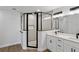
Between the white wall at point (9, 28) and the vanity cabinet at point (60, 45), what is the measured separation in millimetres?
2159

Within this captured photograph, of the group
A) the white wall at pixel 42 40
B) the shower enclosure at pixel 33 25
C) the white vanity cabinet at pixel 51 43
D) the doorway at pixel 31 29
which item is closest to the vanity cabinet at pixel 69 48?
the white vanity cabinet at pixel 51 43

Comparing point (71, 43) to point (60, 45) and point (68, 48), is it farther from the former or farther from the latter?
point (60, 45)

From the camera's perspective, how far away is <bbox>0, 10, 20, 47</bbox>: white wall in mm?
4824

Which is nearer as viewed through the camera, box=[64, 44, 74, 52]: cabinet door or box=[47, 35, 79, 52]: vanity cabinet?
box=[47, 35, 79, 52]: vanity cabinet

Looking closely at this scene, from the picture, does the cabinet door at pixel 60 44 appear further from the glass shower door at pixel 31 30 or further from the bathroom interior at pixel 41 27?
the glass shower door at pixel 31 30

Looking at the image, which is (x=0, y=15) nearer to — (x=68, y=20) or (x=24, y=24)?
(x=24, y=24)

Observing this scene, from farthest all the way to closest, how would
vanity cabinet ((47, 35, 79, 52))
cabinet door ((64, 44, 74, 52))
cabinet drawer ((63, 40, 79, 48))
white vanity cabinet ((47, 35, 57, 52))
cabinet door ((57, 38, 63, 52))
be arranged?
white vanity cabinet ((47, 35, 57, 52))
cabinet door ((57, 38, 63, 52))
cabinet door ((64, 44, 74, 52))
vanity cabinet ((47, 35, 79, 52))
cabinet drawer ((63, 40, 79, 48))

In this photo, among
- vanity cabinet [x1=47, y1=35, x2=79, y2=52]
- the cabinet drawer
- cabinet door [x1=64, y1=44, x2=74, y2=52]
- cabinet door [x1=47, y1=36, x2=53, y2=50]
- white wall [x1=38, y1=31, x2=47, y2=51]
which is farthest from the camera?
white wall [x1=38, y1=31, x2=47, y2=51]

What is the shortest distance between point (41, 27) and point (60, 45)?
4.64 ft

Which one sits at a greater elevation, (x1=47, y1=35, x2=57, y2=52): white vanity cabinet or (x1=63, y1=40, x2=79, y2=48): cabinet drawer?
(x1=63, y1=40, x2=79, y2=48): cabinet drawer

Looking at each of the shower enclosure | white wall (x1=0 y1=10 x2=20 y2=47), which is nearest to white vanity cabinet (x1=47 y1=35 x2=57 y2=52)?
the shower enclosure

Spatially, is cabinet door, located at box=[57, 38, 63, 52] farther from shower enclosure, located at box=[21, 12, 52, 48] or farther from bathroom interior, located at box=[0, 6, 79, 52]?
shower enclosure, located at box=[21, 12, 52, 48]
